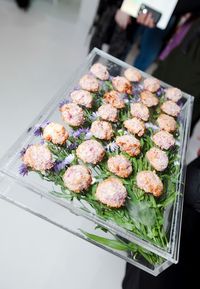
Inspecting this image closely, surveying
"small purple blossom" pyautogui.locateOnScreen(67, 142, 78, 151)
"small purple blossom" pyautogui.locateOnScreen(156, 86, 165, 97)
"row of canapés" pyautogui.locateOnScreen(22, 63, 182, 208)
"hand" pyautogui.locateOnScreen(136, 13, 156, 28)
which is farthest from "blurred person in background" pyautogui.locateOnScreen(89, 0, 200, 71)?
"small purple blossom" pyautogui.locateOnScreen(67, 142, 78, 151)

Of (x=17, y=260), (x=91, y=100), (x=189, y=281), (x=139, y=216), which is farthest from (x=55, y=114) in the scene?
(x=189, y=281)

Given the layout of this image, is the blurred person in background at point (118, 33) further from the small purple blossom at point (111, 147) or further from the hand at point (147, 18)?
the small purple blossom at point (111, 147)

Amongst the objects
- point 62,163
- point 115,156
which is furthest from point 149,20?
point 62,163

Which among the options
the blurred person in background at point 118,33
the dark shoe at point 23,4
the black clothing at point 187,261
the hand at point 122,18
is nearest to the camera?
the black clothing at point 187,261

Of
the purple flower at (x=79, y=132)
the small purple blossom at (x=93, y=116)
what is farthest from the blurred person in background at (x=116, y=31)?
the purple flower at (x=79, y=132)

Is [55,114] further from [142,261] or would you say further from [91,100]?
[142,261]

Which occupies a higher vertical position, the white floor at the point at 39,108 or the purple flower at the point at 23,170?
the purple flower at the point at 23,170

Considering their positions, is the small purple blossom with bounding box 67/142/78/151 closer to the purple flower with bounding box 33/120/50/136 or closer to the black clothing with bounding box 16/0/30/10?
the purple flower with bounding box 33/120/50/136
